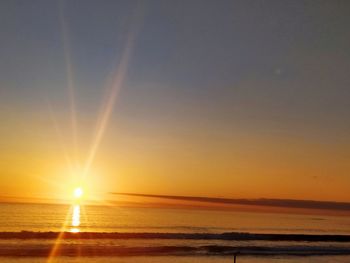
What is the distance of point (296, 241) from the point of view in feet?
167

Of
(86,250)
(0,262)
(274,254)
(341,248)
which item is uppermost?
(341,248)

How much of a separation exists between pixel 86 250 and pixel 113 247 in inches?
122

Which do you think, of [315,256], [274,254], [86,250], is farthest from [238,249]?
[86,250]

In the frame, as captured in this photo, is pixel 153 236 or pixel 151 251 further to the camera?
pixel 153 236

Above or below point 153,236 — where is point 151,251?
below

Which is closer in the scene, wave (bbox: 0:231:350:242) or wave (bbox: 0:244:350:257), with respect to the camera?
wave (bbox: 0:244:350:257)

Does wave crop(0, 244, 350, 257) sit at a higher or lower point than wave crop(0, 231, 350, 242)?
lower

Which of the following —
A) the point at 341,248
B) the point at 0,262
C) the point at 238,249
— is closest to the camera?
the point at 0,262

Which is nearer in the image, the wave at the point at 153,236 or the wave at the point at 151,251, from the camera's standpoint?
the wave at the point at 151,251

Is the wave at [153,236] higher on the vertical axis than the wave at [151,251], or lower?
higher

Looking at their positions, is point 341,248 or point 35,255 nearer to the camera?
point 35,255

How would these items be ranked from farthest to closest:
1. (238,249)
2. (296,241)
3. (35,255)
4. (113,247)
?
(296,241) → (238,249) → (113,247) → (35,255)

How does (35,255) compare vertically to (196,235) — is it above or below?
below

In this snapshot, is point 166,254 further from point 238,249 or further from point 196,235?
point 196,235
